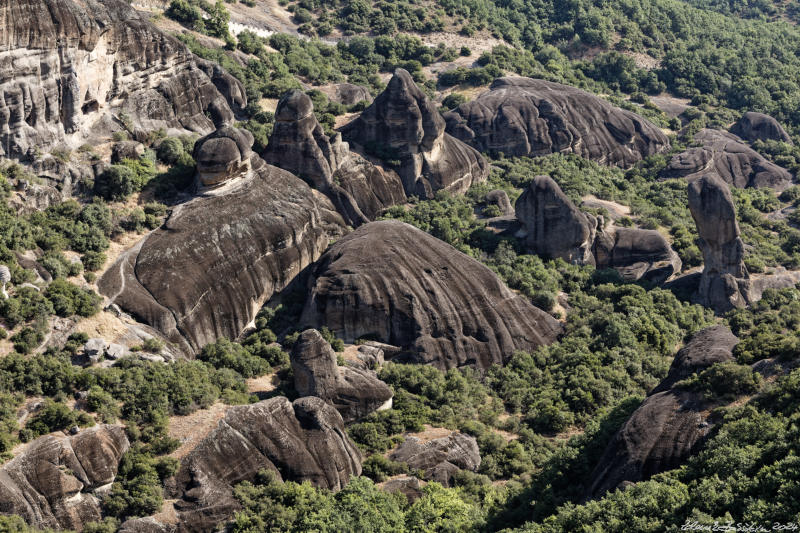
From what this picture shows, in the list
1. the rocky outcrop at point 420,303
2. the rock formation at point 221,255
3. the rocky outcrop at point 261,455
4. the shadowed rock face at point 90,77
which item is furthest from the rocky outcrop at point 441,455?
the shadowed rock face at point 90,77

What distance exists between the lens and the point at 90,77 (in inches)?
2466

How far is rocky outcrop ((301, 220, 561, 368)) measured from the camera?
192 ft

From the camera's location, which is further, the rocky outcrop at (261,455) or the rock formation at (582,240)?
the rock formation at (582,240)

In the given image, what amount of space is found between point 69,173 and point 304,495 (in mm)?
30127

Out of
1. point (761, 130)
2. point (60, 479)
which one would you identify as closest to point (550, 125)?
point (761, 130)

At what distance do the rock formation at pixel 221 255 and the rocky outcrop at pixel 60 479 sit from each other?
43.5ft

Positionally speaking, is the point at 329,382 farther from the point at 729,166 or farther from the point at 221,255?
the point at 729,166

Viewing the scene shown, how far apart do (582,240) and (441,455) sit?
101 feet

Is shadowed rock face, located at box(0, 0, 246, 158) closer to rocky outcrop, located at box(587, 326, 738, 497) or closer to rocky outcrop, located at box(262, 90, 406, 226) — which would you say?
rocky outcrop, located at box(262, 90, 406, 226)

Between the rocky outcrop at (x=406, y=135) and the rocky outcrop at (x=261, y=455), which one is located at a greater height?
the rocky outcrop at (x=406, y=135)

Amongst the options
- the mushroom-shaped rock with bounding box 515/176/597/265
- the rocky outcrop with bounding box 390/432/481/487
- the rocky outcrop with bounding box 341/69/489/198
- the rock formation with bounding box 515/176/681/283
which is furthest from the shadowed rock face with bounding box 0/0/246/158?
the rocky outcrop with bounding box 390/432/481/487

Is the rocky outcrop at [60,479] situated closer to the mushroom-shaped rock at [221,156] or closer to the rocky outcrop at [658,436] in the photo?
the rocky outcrop at [658,436]

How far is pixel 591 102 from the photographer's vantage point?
10400cm

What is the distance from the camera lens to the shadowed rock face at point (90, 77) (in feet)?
184
